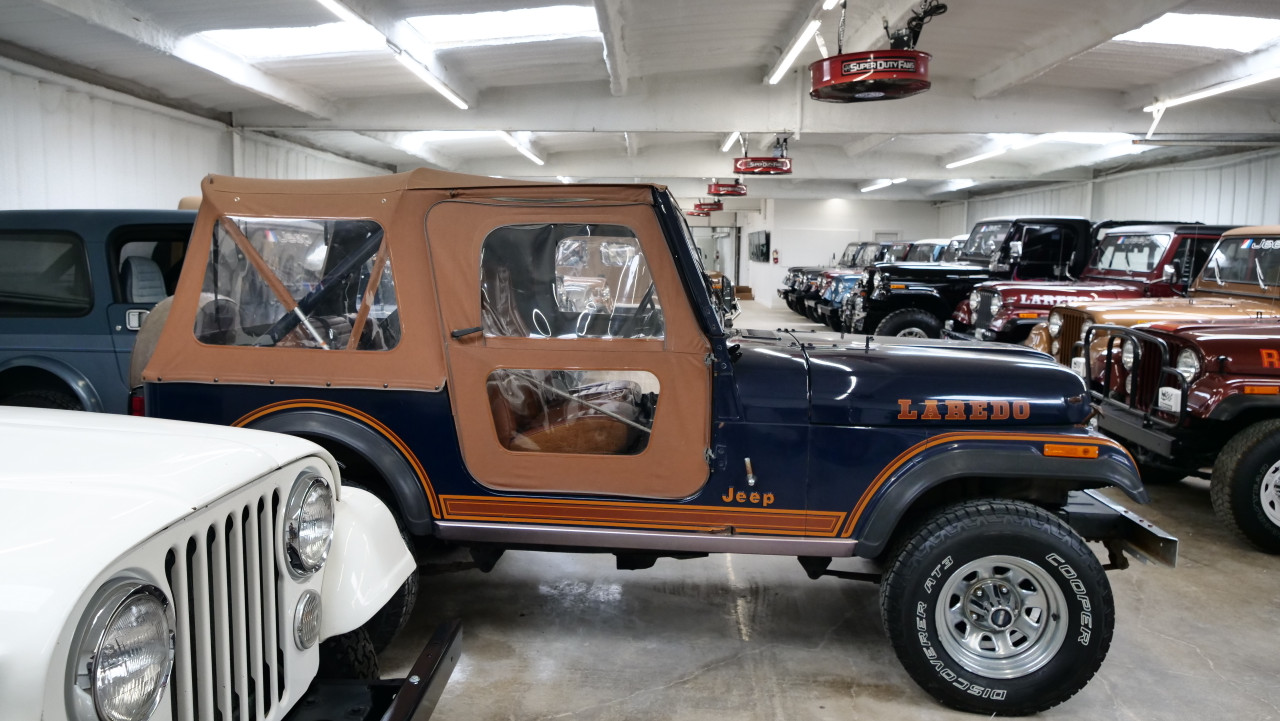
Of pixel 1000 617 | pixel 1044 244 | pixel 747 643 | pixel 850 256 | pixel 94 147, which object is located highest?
pixel 94 147

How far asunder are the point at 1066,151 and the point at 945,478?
17334 millimetres

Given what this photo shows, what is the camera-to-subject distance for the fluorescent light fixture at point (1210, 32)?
8.98 metres

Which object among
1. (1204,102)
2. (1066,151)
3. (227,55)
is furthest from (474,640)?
(1066,151)

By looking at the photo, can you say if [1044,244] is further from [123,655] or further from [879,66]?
[123,655]

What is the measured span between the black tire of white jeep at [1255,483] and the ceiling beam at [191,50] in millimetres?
8558

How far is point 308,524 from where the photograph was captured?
185cm

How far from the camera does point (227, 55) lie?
911cm

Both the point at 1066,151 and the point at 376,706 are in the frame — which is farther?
the point at 1066,151

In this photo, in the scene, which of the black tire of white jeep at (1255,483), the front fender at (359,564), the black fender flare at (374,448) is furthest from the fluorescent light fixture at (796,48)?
the front fender at (359,564)

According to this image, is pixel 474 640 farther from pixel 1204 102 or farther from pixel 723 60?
pixel 1204 102

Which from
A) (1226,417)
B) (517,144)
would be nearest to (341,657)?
(1226,417)

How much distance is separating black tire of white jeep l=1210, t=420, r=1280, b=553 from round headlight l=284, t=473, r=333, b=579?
4.80 m

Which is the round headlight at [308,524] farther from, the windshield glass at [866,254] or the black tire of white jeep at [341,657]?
the windshield glass at [866,254]

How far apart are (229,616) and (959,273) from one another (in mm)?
10692
